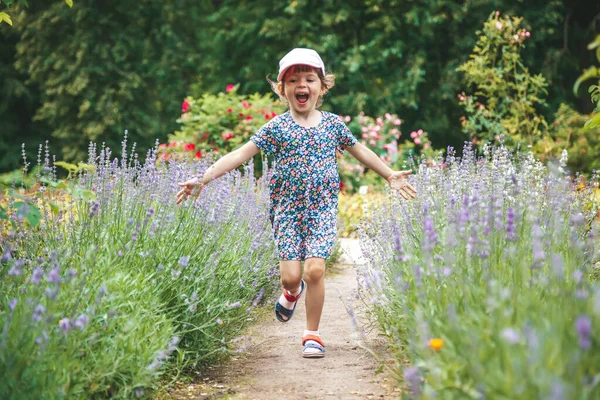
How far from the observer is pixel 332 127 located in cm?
420

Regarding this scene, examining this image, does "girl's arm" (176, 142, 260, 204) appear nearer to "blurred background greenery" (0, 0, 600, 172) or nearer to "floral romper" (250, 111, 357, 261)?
"floral romper" (250, 111, 357, 261)

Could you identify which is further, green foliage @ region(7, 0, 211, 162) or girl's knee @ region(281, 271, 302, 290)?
green foliage @ region(7, 0, 211, 162)

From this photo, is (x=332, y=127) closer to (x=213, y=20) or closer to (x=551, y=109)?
(x=551, y=109)

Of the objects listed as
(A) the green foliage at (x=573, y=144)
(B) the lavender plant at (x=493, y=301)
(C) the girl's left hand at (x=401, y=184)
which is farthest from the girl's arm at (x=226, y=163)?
(A) the green foliage at (x=573, y=144)

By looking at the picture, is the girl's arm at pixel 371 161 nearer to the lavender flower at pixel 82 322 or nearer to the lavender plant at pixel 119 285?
the lavender plant at pixel 119 285

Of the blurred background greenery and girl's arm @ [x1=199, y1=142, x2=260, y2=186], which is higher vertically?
the blurred background greenery

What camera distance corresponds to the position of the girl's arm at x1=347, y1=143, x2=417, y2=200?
4051 millimetres

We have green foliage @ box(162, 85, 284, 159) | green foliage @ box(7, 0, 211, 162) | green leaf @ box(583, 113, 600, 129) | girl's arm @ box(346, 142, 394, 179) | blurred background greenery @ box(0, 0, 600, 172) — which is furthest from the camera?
green foliage @ box(7, 0, 211, 162)

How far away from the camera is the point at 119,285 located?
3.00 meters

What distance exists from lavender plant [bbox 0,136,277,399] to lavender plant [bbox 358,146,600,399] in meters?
0.88

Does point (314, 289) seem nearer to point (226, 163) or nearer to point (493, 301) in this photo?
point (226, 163)

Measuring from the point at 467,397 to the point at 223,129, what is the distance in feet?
30.0

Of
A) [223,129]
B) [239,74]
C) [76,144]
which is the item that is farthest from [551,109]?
[76,144]

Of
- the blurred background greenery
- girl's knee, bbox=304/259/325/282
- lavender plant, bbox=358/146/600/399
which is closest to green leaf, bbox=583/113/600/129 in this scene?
lavender plant, bbox=358/146/600/399
